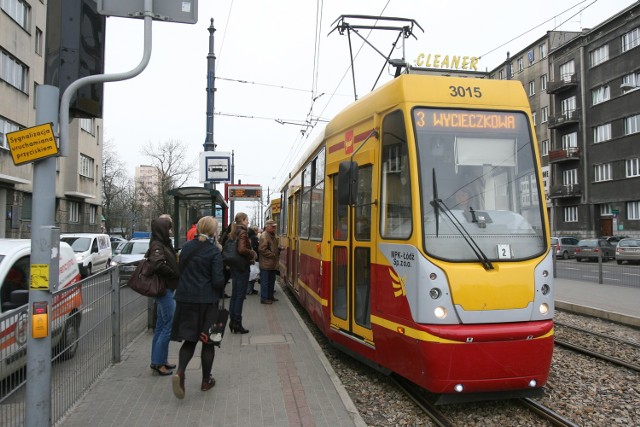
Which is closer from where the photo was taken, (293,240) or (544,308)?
(544,308)

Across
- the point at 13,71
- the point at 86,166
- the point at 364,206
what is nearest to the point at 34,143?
the point at 364,206

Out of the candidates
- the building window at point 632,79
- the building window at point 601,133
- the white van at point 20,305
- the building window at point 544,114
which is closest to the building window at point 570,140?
the building window at point 601,133

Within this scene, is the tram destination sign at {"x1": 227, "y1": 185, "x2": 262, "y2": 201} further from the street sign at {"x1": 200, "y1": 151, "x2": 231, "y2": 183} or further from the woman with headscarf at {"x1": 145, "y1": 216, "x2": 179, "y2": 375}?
the woman with headscarf at {"x1": 145, "y1": 216, "x2": 179, "y2": 375}

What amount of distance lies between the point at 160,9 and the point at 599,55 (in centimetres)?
4137

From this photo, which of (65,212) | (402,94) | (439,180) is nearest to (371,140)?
(402,94)

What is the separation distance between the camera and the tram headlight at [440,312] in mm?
4383

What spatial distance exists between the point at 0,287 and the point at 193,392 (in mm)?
2309

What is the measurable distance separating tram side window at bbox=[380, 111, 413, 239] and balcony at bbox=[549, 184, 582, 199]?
39.3 meters

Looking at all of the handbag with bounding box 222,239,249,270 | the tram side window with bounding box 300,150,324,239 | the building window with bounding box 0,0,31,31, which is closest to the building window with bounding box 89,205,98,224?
the building window with bounding box 0,0,31,31

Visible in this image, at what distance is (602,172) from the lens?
122ft

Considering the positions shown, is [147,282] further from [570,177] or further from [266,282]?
[570,177]

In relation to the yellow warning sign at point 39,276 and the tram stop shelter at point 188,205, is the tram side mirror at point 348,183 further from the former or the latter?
the tram stop shelter at point 188,205

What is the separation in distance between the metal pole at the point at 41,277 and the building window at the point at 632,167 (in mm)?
38256

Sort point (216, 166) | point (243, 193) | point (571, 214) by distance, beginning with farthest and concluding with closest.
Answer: point (571, 214)
point (243, 193)
point (216, 166)
